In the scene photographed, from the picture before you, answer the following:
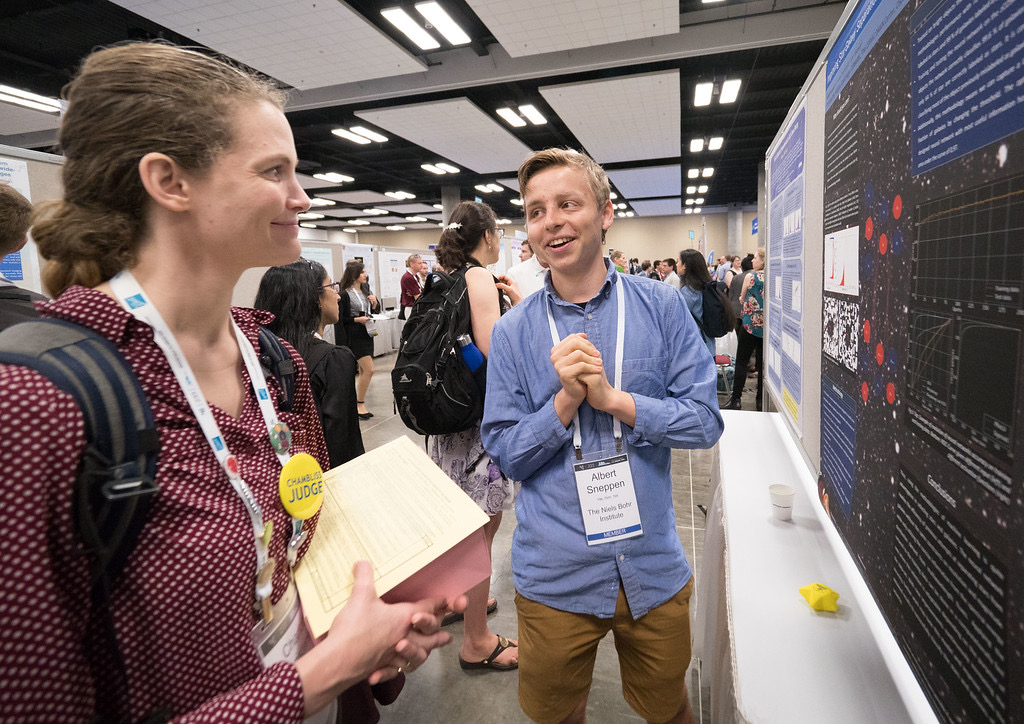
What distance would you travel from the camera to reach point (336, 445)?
1.87 meters

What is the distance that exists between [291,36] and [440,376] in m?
4.48

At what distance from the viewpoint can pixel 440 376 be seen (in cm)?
193

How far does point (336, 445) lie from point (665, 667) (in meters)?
1.29

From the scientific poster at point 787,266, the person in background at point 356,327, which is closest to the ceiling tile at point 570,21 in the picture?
the scientific poster at point 787,266

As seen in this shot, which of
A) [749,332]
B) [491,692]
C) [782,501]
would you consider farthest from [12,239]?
[749,332]

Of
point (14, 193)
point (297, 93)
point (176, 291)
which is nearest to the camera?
point (176, 291)

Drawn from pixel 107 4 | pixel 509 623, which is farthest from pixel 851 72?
pixel 107 4

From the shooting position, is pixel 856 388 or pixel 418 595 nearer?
pixel 418 595

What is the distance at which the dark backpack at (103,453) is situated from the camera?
537mm

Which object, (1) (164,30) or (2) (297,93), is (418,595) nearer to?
(1) (164,30)

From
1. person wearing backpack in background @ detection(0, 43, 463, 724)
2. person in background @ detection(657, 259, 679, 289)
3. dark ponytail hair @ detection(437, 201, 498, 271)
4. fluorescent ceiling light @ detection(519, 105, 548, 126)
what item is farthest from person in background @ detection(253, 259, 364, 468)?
person in background @ detection(657, 259, 679, 289)

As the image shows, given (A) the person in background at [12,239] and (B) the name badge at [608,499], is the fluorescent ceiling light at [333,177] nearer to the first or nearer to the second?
(A) the person in background at [12,239]

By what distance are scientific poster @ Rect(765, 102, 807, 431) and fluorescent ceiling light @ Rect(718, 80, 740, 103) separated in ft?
17.8

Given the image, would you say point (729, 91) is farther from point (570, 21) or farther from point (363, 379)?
point (363, 379)
